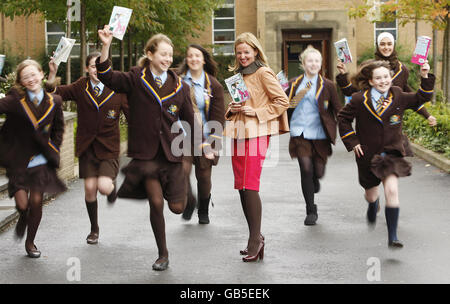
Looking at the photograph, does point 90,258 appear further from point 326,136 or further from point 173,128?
point 326,136

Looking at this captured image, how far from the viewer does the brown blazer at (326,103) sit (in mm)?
8242

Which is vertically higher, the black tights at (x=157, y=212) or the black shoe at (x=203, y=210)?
the black tights at (x=157, y=212)

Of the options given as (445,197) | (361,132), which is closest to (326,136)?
(361,132)

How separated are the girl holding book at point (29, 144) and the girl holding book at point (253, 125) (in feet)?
5.18

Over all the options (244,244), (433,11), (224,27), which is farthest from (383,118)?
(224,27)

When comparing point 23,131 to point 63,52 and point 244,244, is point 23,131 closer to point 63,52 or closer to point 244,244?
point 63,52

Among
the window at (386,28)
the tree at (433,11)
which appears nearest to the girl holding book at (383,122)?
the tree at (433,11)

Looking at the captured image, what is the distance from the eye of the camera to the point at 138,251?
6.69 metres

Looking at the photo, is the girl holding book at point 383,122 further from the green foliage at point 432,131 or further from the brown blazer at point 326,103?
the green foliage at point 432,131

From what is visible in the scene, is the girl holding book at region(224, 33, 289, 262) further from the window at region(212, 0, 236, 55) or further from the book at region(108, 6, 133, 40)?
the window at region(212, 0, 236, 55)

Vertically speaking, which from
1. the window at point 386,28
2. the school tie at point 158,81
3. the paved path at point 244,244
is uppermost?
the window at point 386,28

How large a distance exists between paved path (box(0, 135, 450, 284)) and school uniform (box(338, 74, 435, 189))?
2.31 feet

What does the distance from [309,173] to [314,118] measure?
23.9 inches

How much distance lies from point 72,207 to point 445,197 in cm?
465
